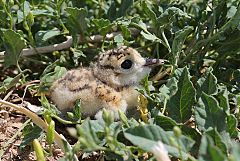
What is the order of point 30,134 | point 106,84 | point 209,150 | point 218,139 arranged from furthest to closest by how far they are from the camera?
1. point 106,84
2. point 30,134
3. point 218,139
4. point 209,150

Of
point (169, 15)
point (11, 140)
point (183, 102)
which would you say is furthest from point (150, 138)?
point (169, 15)

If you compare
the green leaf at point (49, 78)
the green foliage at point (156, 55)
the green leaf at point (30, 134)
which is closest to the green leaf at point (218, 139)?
the green foliage at point (156, 55)

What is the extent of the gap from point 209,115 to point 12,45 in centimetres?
155

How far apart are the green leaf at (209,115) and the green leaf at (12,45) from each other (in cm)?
141

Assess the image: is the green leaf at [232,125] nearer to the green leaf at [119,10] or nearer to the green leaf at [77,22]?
the green leaf at [77,22]

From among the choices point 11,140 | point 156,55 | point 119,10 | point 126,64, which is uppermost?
point 119,10

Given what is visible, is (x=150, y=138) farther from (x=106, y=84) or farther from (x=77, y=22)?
(x=77, y=22)

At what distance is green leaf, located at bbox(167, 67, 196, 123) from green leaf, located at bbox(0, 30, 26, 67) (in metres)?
1.14

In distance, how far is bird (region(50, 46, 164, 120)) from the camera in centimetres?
333

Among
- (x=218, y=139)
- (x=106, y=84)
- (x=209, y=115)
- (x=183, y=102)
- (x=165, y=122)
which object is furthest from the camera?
(x=106, y=84)

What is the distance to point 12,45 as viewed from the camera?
3670 mm

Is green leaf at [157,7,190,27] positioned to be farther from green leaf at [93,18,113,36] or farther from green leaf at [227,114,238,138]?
green leaf at [227,114,238,138]

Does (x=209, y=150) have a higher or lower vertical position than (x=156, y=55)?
higher

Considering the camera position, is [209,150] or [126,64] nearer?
[209,150]
